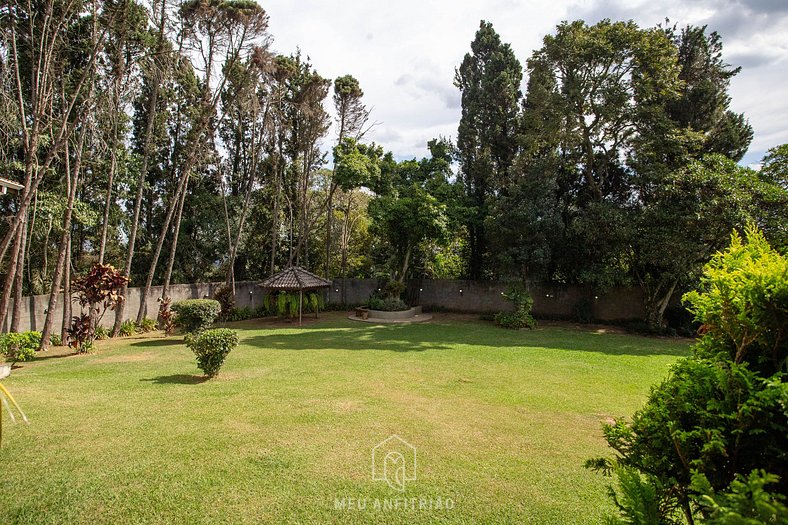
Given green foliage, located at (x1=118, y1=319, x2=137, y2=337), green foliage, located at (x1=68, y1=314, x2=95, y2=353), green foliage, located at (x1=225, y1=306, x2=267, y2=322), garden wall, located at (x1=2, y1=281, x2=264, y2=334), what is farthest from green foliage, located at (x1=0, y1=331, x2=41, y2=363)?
green foliage, located at (x1=225, y1=306, x2=267, y2=322)

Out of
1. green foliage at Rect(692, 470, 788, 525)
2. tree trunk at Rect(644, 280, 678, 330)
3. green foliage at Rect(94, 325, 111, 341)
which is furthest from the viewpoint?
tree trunk at Rect(644, 280, 678, 330)

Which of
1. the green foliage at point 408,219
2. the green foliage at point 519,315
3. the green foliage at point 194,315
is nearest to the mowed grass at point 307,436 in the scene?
the green foliage at point 194,315

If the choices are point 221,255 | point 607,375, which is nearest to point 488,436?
point 607,375

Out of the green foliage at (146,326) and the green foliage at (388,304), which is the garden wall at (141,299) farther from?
the green foliage at (388,304)

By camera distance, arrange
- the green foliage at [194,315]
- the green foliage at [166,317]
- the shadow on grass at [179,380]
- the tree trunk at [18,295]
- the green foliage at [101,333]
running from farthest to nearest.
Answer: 1. the green foliage at [166,317]
2. the green foliage at [194,315]
3. the green foliage at [101,333]
4. the tree trunk at [18,295]
5. the shadow on grass at [179,380]

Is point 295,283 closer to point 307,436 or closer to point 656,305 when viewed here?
point 307,436

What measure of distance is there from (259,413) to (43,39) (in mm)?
9036

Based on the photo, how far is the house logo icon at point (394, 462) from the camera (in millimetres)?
3504

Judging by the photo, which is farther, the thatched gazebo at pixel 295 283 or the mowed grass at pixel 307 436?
the thatched gazebo at pixel 295 283

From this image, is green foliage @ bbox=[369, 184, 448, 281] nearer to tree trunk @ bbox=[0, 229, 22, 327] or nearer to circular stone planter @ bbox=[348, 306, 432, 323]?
circular stone planter @ bbox=[348, 306, 432, 323]

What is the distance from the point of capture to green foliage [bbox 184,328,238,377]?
258 inches

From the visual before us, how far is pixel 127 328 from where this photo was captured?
11977 mm

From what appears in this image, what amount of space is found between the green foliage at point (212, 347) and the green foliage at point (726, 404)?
6113mm

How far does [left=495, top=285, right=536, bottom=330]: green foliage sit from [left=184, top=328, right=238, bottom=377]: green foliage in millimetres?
9320
